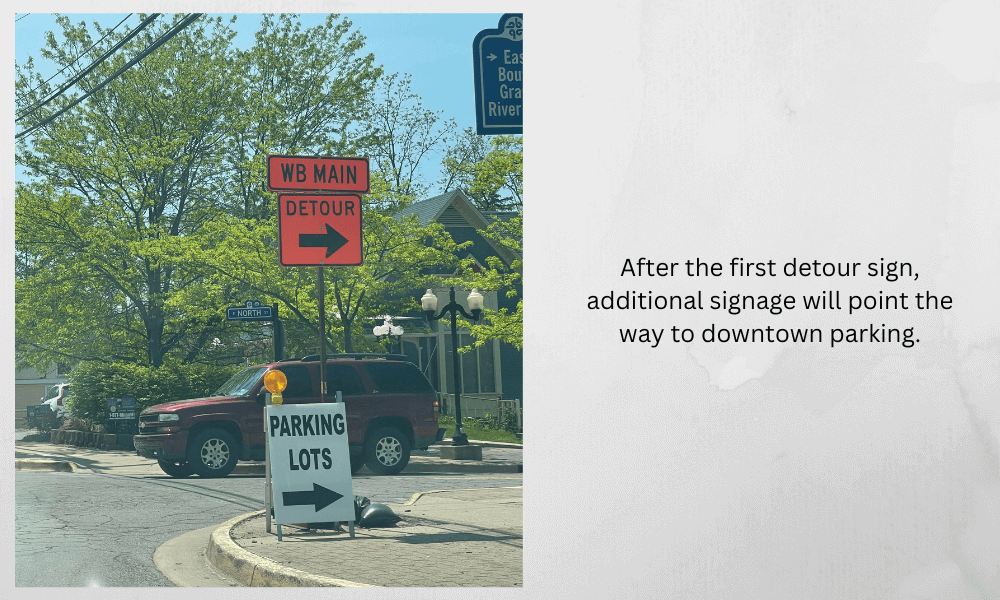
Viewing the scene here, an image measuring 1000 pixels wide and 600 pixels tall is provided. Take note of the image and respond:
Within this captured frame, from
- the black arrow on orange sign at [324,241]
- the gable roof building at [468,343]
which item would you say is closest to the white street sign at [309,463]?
the black arrow on orange sign at [324,241]

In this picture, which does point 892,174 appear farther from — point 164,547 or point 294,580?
point 164,547

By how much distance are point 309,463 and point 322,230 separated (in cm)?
190

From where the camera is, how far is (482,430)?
24.5 meters

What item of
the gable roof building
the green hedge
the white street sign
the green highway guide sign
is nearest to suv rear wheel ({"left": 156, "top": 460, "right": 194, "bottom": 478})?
the green hedge

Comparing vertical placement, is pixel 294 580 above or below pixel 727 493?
below

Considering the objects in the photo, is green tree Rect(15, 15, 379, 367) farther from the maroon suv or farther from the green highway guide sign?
the green highway guide sign

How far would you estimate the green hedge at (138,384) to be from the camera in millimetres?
20500

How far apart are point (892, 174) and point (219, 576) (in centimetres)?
540

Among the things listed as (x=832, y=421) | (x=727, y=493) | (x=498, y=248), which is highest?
(x=498, y=248)

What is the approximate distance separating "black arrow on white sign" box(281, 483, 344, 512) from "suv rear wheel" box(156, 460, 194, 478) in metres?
6.83

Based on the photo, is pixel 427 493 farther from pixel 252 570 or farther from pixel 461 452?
pixel 461 452

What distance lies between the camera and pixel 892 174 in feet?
A: 20.6

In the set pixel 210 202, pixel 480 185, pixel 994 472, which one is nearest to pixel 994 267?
pixel 994 472

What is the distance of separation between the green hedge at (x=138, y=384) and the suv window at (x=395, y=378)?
7163 mm
